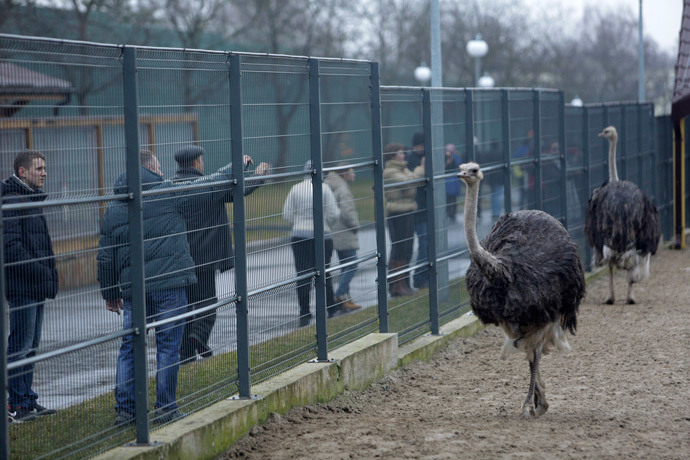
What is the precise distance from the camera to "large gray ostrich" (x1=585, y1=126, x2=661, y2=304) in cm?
1145

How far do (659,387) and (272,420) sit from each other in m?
2.88

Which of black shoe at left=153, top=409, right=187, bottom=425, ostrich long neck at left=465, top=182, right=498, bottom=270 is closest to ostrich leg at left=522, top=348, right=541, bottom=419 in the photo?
ostrich long neck at left=465, top=182, right=498, bottom=270

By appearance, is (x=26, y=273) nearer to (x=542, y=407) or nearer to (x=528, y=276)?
(x=528, y=276)

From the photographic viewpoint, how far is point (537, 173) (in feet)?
37.6

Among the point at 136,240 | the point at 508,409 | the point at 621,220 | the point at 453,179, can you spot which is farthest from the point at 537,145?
the point at 136,240

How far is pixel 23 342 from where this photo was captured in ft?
14.5

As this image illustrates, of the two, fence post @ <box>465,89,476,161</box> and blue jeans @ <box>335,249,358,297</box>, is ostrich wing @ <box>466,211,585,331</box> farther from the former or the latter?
fence post @ <box>465,89,476,161</box>

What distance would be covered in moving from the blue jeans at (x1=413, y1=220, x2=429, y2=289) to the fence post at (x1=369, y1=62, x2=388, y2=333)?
87 cm

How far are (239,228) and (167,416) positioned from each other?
114 cm

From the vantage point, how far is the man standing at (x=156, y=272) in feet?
16.1

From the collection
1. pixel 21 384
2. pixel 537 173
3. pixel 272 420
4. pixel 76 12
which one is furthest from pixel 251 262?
pixel 76 12

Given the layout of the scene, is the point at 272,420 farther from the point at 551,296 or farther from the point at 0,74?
the point at 0,74

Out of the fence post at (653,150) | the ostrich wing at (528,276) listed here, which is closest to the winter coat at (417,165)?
the ostrich wing at (528,276)

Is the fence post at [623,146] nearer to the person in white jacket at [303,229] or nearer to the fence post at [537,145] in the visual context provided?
the fence post at [537,145]
